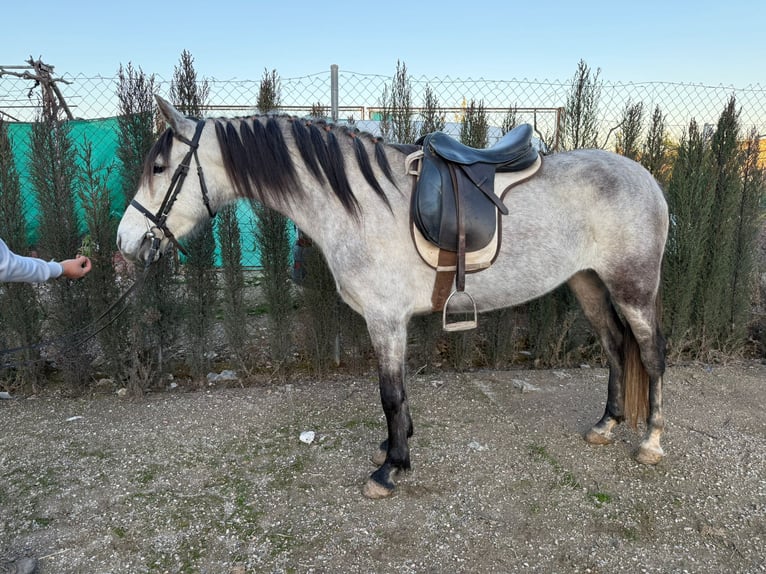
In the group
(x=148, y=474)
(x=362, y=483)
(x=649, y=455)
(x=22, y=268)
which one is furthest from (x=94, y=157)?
(x=649, y=455)

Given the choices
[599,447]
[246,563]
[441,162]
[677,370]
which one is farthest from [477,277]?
[677,370]

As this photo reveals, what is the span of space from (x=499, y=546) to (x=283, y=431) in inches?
67.6

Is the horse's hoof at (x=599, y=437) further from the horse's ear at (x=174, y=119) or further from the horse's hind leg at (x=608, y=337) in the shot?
the horse's ear at (x=174, y=119)

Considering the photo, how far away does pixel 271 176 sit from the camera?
2469 millimetres

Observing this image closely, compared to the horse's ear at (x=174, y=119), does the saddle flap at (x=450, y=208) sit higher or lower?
lower

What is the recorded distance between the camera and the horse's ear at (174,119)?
229 centimetres

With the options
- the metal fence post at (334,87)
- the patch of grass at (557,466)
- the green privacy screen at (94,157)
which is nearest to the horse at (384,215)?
the patch of grass at (557,466)

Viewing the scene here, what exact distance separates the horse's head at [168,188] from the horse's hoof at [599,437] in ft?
9.31

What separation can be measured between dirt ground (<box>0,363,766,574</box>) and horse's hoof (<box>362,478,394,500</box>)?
38 mm

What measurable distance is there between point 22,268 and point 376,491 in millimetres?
2023

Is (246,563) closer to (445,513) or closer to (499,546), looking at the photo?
(445,513)

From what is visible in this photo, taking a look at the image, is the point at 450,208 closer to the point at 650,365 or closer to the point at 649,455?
the point at 650,365

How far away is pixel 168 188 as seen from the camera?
2.40 meters

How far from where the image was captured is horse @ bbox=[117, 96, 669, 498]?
2430 mm
